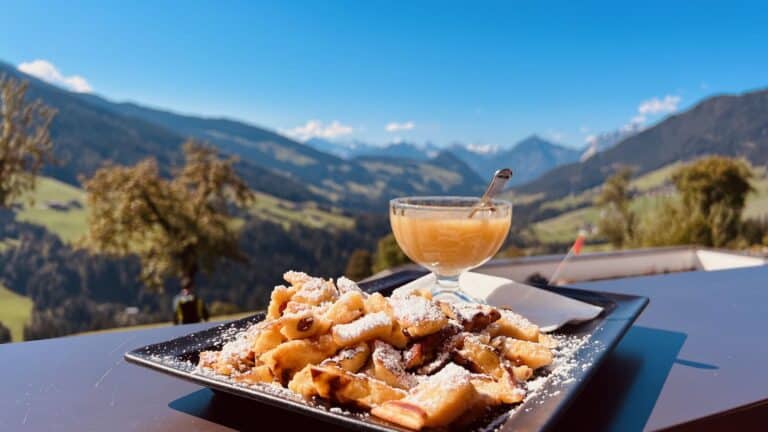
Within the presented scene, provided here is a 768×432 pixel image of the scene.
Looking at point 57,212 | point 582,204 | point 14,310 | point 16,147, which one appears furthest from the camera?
point 582,204

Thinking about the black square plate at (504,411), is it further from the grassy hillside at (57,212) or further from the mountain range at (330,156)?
the grassy hillside at (57,212)

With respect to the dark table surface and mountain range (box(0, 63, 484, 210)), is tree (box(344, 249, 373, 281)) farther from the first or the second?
the dark table surface

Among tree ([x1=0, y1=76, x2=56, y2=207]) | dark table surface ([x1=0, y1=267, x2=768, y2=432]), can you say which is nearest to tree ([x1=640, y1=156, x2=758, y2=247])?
dark table surface ([x1=0, y1=267, x2=768, y2=432])

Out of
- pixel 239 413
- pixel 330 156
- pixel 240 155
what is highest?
pixel 330 156

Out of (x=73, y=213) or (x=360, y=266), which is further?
(x=73, y=213)

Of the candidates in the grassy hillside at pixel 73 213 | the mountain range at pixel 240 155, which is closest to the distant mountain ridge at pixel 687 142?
the mountain range at pixel 240 155

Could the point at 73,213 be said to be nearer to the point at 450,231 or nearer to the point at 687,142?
the point at 450,231

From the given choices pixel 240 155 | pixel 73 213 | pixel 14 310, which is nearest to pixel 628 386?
pixel 14 310
